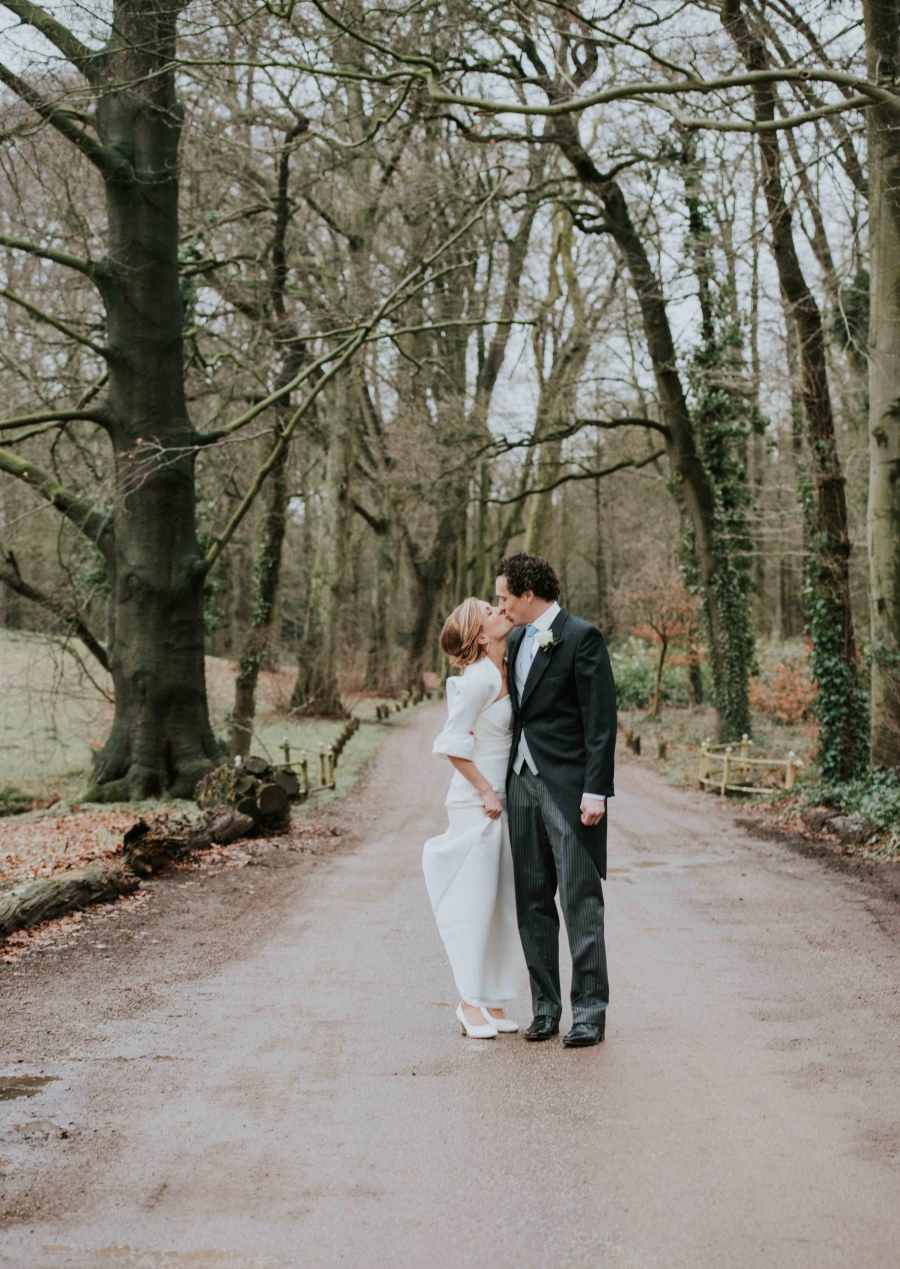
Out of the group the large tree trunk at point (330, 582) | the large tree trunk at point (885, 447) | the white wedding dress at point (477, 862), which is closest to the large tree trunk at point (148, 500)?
the large tree trunk at point (885, 447)

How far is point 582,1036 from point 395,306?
416 inches

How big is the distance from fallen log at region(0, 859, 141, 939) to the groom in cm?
348

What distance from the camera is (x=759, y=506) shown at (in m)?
22.5

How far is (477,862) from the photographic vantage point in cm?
Result: 523

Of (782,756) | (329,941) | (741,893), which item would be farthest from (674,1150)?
(782,756)

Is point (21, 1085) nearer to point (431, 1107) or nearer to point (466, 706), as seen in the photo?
point (431, 1107)

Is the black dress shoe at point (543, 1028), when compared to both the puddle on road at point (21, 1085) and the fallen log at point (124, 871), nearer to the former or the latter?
the puddle on road at point (21, 1085)

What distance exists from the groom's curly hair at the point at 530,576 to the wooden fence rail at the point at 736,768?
419 inches

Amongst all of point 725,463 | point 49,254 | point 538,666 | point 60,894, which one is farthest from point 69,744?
point 538,666

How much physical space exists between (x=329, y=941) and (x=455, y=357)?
2844 cm

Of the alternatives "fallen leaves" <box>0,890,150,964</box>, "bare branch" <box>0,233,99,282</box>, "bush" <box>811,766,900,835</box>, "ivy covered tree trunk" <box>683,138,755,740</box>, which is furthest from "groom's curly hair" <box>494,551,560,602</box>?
"ivy covered tree trunk" <box>683,138,755,740</box>

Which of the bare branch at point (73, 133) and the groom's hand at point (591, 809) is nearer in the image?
the groom's hand at point (591, 809)

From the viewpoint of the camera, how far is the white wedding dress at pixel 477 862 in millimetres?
5168

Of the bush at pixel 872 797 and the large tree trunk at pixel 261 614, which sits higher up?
the large tree trunk at pixel 261 614
